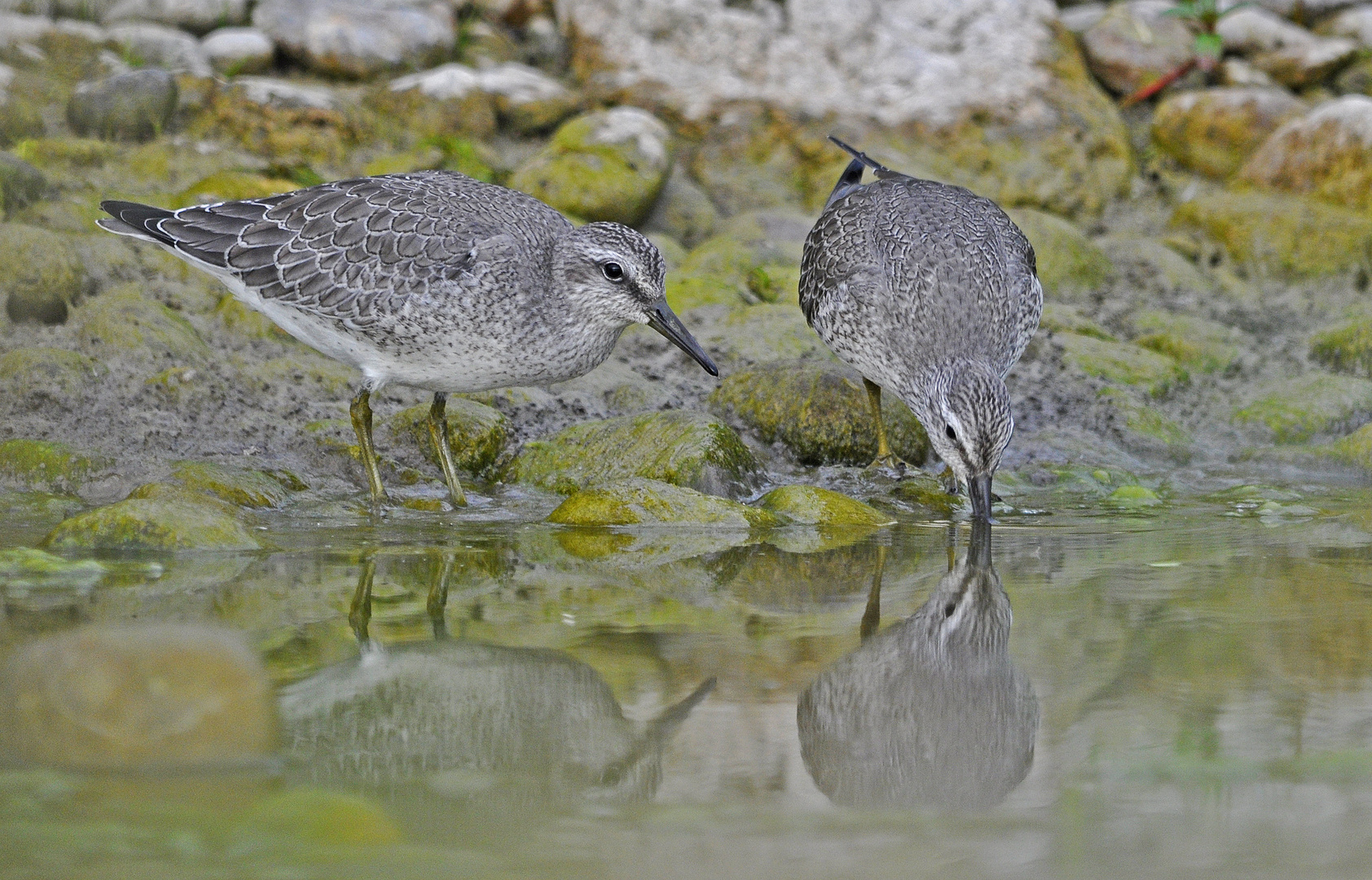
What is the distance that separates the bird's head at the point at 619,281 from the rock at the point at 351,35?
6105 mm

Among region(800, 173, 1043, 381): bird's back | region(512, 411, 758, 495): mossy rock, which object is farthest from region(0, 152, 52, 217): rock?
region(800, 173, 1043, 381): bird's back

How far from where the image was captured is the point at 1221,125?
12062 mm

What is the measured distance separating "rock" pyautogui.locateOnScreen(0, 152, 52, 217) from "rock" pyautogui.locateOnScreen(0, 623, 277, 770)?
648cm

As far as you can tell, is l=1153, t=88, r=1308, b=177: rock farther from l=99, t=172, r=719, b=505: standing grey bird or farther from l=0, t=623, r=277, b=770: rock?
l=0, t=623, r=277, b=770: rock

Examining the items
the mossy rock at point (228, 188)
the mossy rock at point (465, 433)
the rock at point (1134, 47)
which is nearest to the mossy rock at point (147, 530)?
the mossy rock at point (465, 433)

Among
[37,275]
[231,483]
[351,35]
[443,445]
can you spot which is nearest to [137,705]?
[231,483]

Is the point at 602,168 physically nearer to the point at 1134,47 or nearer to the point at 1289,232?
the point at 1289,232

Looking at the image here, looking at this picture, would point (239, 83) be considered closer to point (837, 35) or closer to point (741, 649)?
point (837, 35)

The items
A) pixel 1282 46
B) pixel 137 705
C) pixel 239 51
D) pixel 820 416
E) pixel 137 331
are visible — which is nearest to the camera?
pixel 137 705

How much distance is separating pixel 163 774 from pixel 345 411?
15.7 ft

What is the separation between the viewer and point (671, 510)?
20.0 ft

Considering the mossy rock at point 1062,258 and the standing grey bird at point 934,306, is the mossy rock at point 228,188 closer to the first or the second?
the standing grey bird at point 934,306

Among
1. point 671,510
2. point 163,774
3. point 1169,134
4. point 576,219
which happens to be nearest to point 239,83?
point 576,219

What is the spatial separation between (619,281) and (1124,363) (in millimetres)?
4116
